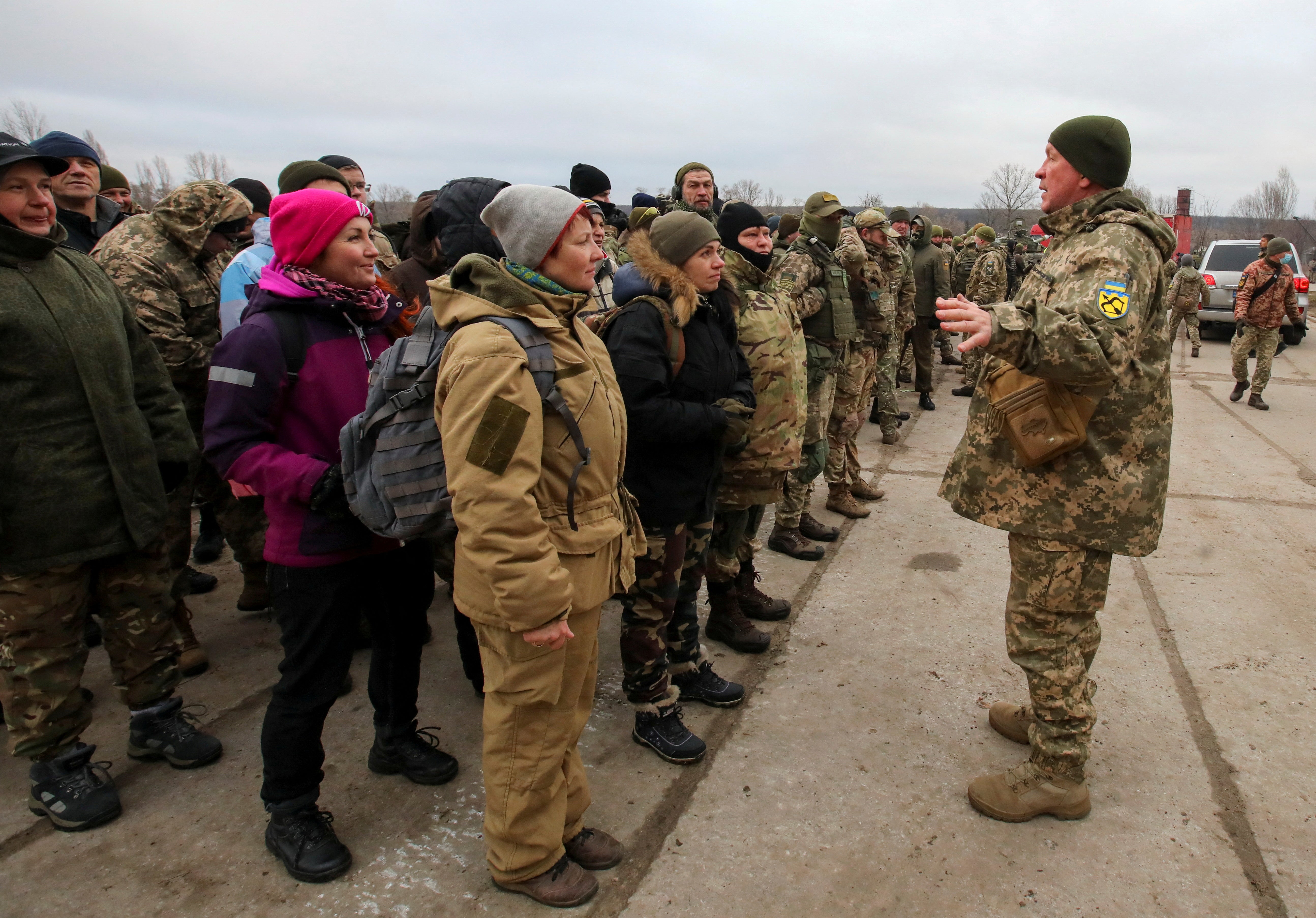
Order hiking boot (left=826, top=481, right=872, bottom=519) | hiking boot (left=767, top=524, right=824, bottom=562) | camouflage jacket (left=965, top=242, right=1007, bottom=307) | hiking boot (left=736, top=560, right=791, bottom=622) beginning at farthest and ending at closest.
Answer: camouflage jacket (left=965, top=242, right=1007, bottom=307), hiking boot (left=826, top=481, right=872, bottom=519), hiking boot (left=767, top=524, right=824, bottom=562), hiking boot (left=736, top=560, right=791, bottom=622)

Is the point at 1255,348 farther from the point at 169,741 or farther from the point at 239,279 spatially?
the point at 169,741

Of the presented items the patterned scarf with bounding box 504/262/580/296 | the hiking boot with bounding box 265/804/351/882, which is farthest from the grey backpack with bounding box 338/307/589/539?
the hiking boot with bounding box 265/804/351/882

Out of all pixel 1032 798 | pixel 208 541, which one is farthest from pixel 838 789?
pixel 208 541

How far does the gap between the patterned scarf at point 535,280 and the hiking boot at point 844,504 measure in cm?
359

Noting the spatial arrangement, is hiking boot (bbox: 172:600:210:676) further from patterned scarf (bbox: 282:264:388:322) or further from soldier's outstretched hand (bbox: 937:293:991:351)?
soldier's outstretched hand (bbox: 937:293:991:351)

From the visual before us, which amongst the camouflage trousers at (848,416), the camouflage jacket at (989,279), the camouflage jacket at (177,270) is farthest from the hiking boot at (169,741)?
the camouflage jacket at (989,279)

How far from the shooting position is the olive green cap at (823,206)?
4.97 m

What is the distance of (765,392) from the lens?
3.20m

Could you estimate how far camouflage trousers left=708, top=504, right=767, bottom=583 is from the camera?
11.2ft

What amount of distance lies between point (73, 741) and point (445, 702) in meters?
1.20

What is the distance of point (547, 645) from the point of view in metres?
1.90

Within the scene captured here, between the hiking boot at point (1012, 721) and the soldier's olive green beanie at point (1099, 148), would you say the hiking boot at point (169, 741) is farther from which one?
the soldier's olive green beanie at point (1099, 148)

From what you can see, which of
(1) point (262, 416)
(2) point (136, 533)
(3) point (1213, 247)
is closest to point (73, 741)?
(2) point (136, 533)

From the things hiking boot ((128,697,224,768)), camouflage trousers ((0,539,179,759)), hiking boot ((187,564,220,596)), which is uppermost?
camouflage trousers ((0,539,179,759))
